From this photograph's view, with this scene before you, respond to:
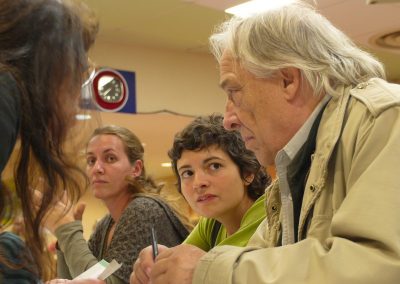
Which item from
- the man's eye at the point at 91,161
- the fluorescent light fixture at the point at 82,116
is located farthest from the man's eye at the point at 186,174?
the fluorescent light fixture at the point at 82,116

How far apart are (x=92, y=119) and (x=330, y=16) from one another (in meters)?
3.77

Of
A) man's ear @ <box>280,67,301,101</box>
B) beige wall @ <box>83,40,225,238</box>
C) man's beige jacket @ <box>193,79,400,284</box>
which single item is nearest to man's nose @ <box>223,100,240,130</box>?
man's ear @ <box>280,67,301,101</box>

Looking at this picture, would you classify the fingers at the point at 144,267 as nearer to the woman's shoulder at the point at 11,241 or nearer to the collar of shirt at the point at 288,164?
the collar of shirt at the point at 288,164

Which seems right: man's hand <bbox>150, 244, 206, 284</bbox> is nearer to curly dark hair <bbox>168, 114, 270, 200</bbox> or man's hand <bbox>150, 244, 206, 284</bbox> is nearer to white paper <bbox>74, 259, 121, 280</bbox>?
white paper <bbox>74, 259, 121, 280</bbox>

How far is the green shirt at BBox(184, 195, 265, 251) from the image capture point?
166cm

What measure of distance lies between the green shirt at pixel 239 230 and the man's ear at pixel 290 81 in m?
0.48

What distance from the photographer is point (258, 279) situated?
978 mm

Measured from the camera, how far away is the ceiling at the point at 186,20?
4.15 meters

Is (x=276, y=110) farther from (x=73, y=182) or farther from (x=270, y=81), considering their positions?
(x=73, y=182)

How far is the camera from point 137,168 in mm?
2428

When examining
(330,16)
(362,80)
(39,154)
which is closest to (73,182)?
(39,154)

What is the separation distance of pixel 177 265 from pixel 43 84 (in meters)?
0.42

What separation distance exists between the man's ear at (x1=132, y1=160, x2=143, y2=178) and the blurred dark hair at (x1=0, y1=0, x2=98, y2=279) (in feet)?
4.68

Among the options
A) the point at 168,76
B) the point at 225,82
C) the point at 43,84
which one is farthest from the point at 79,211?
the point at 168,76
